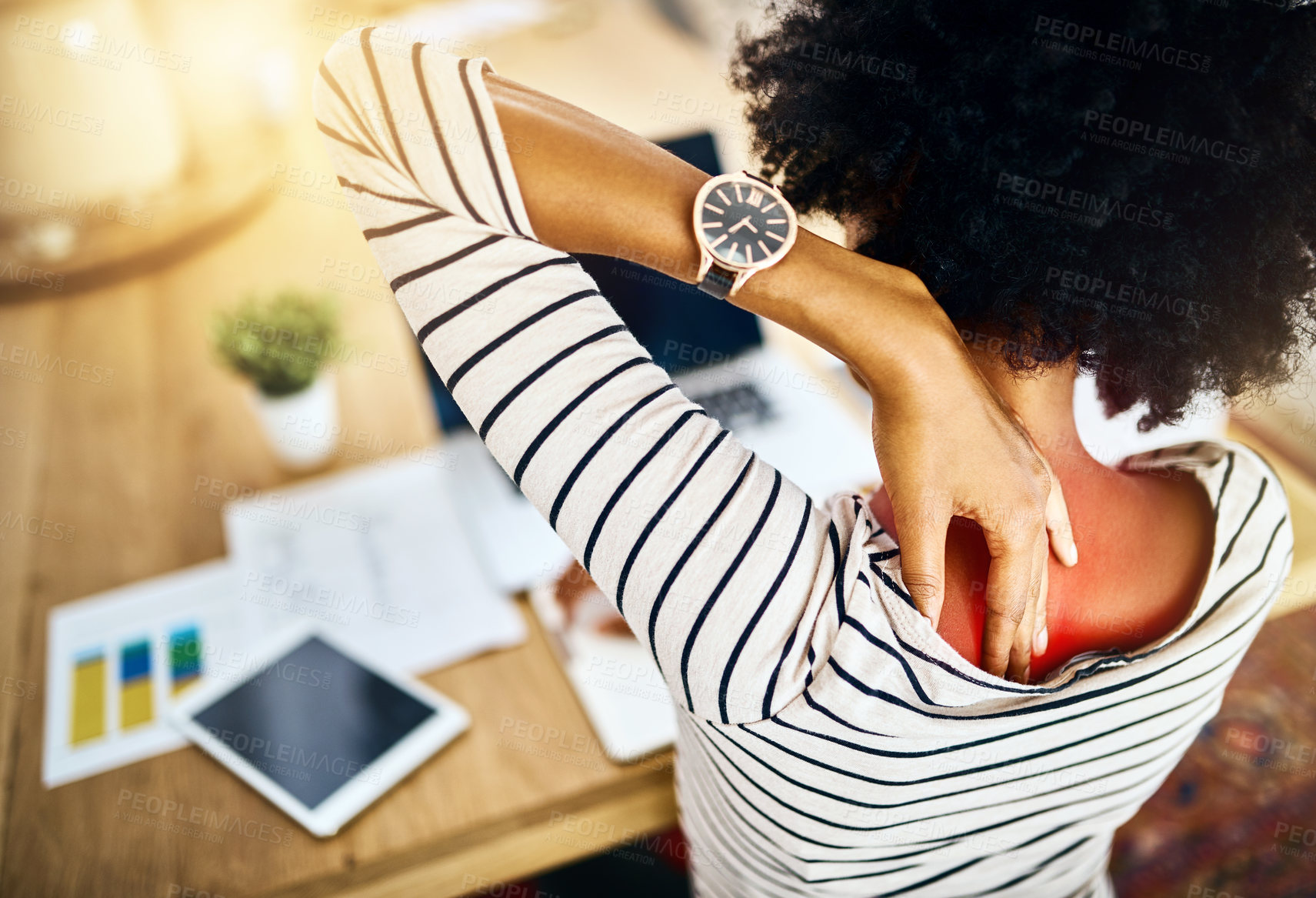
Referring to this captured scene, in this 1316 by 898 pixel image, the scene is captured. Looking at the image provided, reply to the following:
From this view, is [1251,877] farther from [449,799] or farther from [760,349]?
[449,799]

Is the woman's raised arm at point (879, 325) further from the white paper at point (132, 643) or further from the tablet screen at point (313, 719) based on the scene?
the white paper at point (132, 643)

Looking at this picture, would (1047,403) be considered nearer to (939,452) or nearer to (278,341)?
(939,452)

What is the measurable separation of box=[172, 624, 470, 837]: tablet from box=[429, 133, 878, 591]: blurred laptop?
0.63ft

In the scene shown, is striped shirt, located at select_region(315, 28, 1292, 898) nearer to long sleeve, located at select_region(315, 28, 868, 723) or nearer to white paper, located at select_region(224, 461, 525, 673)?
long sleeve, located at select_region(315, 28, 868, 723)

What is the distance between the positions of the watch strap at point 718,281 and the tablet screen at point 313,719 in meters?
0.64

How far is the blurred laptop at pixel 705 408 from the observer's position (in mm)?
1078

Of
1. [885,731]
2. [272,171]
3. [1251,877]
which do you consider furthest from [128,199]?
[1251,877]

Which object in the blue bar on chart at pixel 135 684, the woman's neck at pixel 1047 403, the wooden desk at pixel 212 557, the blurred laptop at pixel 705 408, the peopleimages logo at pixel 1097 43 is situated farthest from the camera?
the blurred laptop at pixel 705 408

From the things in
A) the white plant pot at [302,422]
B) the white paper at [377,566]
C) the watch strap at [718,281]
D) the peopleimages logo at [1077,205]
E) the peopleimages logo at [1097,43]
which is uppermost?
the peopleimages logo at [1097,43]

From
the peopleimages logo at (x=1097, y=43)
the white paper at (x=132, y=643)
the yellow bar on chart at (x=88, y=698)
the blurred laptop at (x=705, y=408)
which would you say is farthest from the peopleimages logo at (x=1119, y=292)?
the yellow bar on chart at (x=88, y=698)

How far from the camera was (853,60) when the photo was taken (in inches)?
18.0

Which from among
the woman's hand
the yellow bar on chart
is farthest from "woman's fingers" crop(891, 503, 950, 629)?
the yellow bar on chart

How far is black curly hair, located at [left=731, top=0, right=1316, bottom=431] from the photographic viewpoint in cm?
41

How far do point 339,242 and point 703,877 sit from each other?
1331 millimetres
